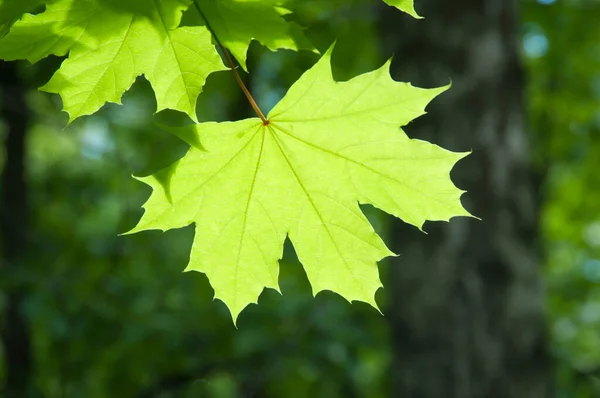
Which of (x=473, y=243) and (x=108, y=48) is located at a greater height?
(x=108, y=48)

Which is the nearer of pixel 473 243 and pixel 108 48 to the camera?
pixel 108 48

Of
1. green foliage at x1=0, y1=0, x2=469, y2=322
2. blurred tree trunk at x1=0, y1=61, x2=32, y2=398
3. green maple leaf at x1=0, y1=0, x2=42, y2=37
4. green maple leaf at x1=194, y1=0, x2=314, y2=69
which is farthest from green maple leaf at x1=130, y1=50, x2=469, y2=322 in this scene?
blurred tree trunk at x1=0, y1=61, x2=32, y2=398

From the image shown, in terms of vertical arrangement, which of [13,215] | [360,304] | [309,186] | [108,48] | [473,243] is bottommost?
[360,304]

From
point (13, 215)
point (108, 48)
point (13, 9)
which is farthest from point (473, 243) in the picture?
point (13, 215)

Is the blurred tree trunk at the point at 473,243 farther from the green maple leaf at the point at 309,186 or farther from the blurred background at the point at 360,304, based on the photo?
the green maple leaf at the point at 309,186

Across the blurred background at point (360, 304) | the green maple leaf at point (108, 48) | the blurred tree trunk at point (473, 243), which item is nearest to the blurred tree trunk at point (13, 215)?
the blurred background at point (360, 304)

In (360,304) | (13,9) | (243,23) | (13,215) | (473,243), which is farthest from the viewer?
(360,304)

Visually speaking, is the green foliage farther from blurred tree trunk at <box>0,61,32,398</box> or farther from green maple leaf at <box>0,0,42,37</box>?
blurred tree trunk at <box>0,61,32,398</box>

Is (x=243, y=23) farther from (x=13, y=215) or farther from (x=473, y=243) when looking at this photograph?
(x=13, y=215)
